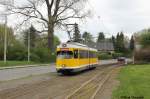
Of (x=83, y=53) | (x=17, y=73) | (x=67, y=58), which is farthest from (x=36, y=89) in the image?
(x=83, y=53)

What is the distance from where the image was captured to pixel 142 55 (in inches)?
2869

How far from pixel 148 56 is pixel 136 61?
3512 millimetres

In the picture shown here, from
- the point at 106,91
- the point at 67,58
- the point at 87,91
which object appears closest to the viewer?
the point at 87,91

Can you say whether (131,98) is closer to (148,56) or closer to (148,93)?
(148,93)

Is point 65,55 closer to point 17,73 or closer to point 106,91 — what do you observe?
point 17,73

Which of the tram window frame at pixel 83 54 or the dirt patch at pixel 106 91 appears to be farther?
the tram window frame at pixel 83 54

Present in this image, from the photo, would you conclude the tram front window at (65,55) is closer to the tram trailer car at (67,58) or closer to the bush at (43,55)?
the tram trailer car at (67,58)

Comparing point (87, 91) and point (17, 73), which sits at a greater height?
point (17, 73)

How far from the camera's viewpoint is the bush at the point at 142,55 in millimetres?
71250

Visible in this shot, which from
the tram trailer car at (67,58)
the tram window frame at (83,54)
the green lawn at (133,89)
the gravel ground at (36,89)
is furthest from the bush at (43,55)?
the gravel ground at (36,89)

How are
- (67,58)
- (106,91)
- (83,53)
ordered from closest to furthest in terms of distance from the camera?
1. (106,91)
2. (67,58)
3. (83,53)

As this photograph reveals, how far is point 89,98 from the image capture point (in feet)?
53.8

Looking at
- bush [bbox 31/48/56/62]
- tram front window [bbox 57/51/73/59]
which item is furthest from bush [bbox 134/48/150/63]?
tram front window [bbox 57/51/73/59]

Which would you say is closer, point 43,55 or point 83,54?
point 83,54
